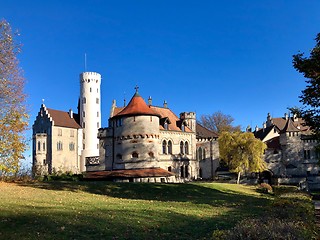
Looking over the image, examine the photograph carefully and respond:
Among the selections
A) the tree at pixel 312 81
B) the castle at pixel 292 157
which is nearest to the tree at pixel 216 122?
the castle at pixel 292 157

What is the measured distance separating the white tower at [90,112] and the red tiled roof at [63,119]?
74.9 inches

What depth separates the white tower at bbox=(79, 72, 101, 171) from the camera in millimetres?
88750

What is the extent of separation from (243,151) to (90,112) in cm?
4612

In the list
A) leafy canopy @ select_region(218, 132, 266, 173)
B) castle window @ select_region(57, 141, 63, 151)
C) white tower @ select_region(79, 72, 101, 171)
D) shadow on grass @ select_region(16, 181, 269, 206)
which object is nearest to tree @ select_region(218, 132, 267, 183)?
leafy canopy @ select_region(218, 132, 266, 173)

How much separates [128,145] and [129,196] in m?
18.7

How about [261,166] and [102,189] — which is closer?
[102,189]

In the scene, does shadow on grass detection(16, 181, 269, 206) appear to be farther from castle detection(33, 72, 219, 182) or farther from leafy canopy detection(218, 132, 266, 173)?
leafy canopy detection(218, 132, 266, 173)

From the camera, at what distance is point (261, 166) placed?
54.3 metres

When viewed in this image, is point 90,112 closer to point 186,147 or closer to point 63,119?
point 63,119

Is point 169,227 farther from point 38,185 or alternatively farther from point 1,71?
point 1,71

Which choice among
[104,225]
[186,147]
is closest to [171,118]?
[186,147]

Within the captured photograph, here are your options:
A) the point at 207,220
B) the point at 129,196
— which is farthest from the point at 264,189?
the point at 207,220

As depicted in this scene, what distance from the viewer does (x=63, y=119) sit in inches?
3356

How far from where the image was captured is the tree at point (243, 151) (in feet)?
173
